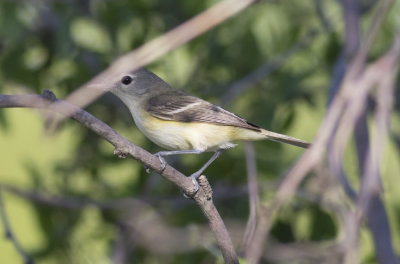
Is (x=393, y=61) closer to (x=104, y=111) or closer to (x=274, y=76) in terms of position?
(x=274, y=76)

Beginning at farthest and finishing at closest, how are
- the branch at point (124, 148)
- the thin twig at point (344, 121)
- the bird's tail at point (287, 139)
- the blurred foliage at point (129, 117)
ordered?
the blurred foliage at point (129, 117)
the bird's tail at point (287, 139)
the branch at point (124, 148)
the thin twig at point (344, 121)

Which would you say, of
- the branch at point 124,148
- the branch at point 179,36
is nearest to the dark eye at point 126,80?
the branch at point 124,148

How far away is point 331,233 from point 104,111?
231cm

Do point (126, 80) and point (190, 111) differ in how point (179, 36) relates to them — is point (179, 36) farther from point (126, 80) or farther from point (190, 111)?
point (126, 80)

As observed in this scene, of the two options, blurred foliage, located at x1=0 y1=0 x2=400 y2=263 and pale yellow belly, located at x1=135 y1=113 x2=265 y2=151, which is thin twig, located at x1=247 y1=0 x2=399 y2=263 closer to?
pale yellow belly, located at x1=135 y1=113 x2=265 y2=151

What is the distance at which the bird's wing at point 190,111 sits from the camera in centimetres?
407

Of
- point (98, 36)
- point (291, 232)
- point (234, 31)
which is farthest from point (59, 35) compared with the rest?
point (291, 232)

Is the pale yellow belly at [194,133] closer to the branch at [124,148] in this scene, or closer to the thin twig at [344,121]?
the branch at [124,148]

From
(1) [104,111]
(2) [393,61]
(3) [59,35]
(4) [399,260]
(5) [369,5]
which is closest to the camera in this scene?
(2) [393,61]

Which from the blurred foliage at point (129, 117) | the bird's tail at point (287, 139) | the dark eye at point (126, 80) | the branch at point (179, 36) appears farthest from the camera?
the blurred foliage at point (129, 117)

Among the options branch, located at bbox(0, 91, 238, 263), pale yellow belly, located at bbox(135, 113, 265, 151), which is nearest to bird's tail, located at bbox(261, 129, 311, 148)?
pale yellow belly, located at bbox(135, 113, 265, 151)

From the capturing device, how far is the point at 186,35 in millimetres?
1349

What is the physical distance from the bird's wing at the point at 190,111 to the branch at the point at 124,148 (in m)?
1.32

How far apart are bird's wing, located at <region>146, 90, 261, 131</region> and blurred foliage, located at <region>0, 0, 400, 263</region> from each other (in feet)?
2.17
